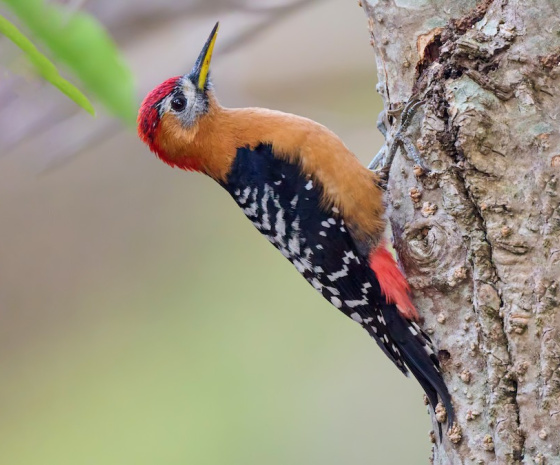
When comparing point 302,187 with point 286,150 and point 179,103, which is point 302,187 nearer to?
point 286,150

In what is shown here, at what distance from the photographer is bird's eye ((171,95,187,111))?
2879 mm

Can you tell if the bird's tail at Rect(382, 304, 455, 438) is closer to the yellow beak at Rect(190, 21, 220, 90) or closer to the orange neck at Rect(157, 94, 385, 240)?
the orange neck at Rect(157, 94, 385, 240)

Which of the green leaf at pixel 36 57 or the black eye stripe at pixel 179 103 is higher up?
the black eye stripe at pixel 179 103

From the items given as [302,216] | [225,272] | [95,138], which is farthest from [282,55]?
[225,272]

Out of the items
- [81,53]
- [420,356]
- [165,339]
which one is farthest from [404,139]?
[165,339]

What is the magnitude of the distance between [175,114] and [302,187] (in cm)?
69

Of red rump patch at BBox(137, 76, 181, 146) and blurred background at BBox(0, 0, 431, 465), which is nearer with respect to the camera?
red rump patch at BBox(137, 76, 181, 146)

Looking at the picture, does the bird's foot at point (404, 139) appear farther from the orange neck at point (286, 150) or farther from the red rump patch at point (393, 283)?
the red rump patch at point (393, 283)

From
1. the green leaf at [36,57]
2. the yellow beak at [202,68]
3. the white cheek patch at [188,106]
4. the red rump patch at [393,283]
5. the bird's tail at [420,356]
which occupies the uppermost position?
the yellow beak at [202,68]

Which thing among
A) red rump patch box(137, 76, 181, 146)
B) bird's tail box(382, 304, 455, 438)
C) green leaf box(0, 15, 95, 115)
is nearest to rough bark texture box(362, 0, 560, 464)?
bird's tail box(382, 304, 455, 438)

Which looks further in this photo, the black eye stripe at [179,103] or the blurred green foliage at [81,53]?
the black eye stripe at [179,103]

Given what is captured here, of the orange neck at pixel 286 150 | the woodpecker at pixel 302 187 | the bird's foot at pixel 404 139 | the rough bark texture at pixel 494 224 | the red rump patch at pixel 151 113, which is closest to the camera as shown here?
the rough bark texture at pixel 494 224

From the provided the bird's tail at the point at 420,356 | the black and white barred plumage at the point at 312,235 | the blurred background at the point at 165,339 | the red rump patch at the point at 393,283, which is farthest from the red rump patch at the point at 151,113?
the blurred background at the point at 165,339

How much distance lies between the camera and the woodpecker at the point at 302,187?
7.88 ft
